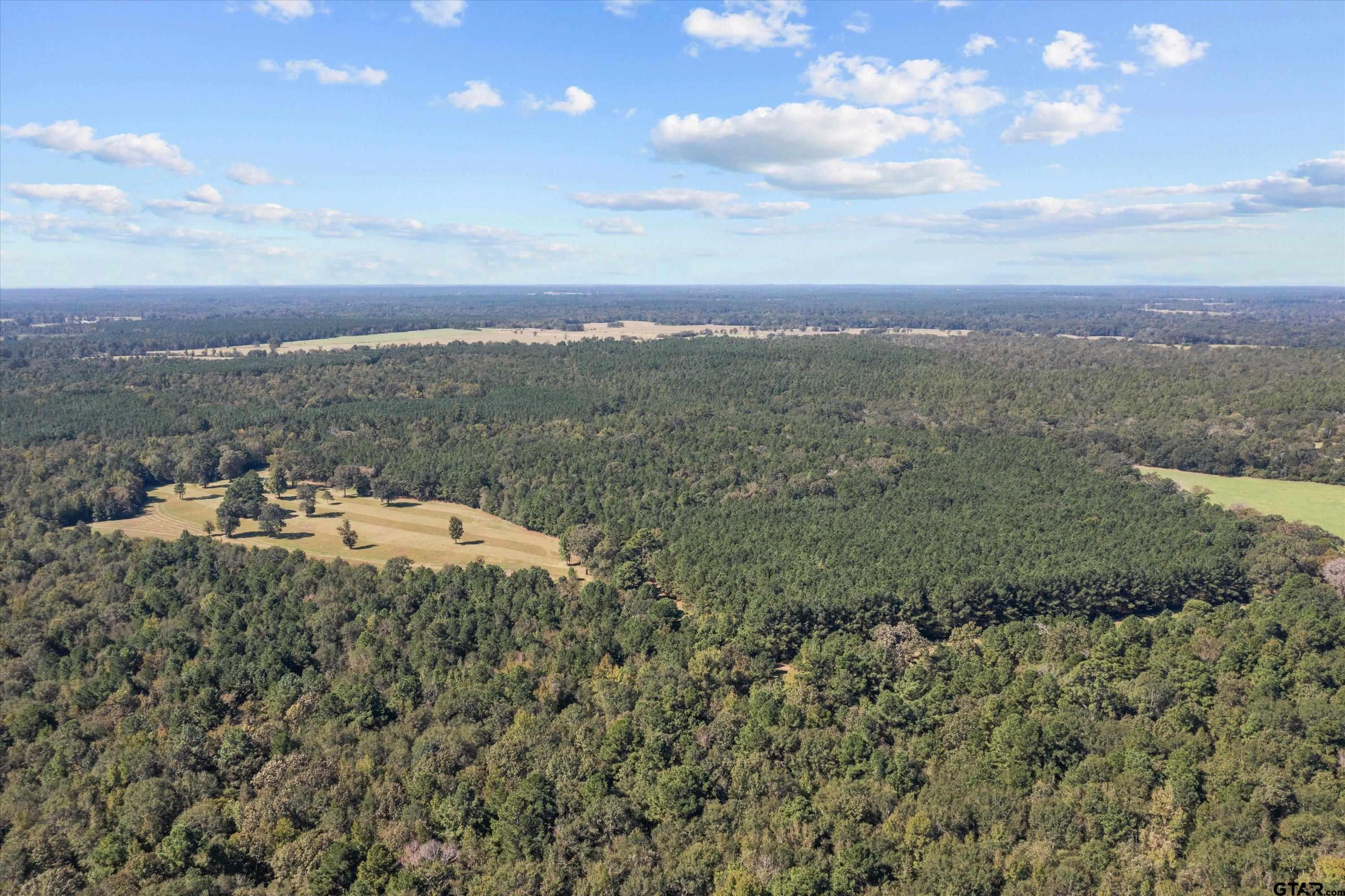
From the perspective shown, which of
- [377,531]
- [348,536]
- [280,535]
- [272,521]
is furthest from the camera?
[377,531]

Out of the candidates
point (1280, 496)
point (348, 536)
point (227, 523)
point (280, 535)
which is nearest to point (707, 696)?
point (348, 536)

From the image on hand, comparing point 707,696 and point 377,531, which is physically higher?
point 377,531

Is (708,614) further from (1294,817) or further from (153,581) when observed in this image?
(153,581)

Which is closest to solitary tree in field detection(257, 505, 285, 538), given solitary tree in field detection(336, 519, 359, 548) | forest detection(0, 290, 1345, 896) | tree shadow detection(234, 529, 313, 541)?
tree shadow detection(234, 529, 313, 541)

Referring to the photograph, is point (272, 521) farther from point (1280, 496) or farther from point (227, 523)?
point (1280, 496)

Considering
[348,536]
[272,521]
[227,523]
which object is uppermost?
[272,521]

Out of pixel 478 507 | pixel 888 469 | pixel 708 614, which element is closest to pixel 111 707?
pixel 708 614

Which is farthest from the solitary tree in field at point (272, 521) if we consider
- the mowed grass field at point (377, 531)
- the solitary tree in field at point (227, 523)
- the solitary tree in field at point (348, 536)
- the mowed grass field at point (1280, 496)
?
the mowed grass field at point (1280, 496)
